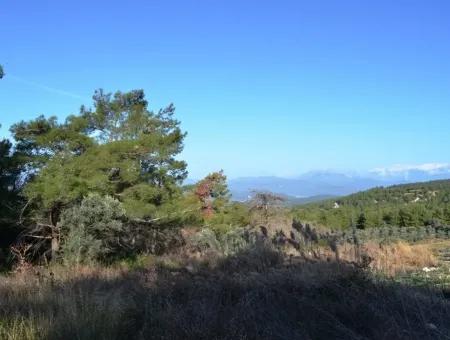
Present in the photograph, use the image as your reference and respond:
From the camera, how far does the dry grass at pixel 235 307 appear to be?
4.73 m

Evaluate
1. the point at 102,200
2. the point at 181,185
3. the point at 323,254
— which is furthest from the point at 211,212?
the point at 323,254

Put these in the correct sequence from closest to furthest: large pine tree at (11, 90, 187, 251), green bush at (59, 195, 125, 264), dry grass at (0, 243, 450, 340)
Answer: dry grass at (0, 243, 450, 340), green bush at (59, 195, 125, 264), large pine tree at (11, 90, 187, 251)

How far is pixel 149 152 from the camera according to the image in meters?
29.5

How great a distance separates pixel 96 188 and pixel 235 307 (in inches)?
691

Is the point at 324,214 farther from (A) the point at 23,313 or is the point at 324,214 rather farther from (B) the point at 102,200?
(A) the point at 23,313

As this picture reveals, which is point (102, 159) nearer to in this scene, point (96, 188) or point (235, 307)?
point (96, 188)

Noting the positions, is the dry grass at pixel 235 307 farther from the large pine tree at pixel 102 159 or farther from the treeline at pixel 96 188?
the large pine tree at pixel 102 159

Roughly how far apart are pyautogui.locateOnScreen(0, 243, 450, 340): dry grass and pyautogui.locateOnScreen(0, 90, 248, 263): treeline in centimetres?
780

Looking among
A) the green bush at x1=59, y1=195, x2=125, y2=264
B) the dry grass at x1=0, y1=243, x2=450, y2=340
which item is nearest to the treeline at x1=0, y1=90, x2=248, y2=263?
the green bush at x1=59, y1=195, x2=125, y2=264

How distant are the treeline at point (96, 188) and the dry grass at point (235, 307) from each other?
307 inches

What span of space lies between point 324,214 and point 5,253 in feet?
83.4

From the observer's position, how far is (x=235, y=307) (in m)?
5.38

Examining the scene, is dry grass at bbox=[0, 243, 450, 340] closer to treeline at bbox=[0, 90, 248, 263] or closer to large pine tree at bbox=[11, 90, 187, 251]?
treeline at bbox=[0, 90, 248, 263]

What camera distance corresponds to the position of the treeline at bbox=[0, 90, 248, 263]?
19453 mm
